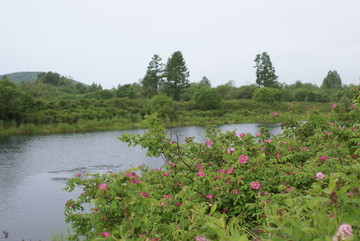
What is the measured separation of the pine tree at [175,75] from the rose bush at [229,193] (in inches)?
1798

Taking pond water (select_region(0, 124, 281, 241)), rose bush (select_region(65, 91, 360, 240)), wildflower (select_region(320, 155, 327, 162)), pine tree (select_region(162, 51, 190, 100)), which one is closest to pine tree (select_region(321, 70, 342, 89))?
pine tree (select_region(162, 51, 190, 100))

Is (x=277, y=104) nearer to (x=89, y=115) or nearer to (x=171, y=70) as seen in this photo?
(x=171, y=70)

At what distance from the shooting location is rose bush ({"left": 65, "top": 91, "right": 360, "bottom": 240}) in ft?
4.30

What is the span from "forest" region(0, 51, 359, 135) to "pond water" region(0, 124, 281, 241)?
18.9ft

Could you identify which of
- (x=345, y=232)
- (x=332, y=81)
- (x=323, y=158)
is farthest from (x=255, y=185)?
(x=332, y=81)

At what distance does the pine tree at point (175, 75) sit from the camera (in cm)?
5081

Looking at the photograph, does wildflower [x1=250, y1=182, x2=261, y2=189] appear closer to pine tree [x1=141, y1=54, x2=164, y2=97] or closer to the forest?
the forest

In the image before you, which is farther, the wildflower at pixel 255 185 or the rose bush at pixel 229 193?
the wildflower at pixel 255 185

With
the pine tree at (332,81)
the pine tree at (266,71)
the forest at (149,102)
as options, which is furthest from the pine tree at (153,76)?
the pine tree at (332,81)

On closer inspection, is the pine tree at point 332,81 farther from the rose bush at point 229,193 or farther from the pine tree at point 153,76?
the rose bush at point 229,193

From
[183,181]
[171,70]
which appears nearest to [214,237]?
[183,181]

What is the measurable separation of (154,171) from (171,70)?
47864 mm

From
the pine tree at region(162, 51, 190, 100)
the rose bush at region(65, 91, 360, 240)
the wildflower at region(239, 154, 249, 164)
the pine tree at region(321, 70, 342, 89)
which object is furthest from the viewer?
the pine tree at region(321, 70, 342, 89)

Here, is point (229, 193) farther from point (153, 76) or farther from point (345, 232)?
point (153, 76)
